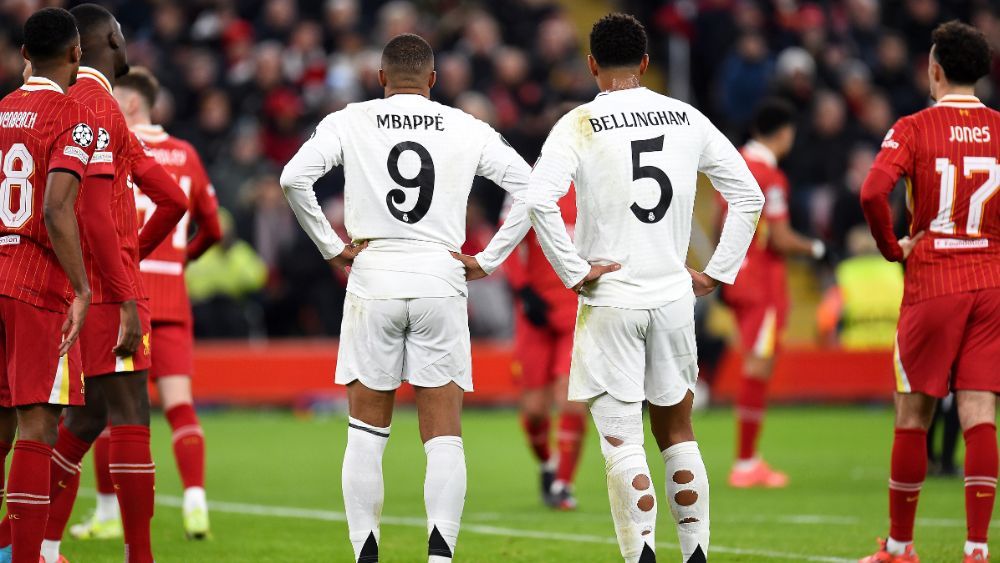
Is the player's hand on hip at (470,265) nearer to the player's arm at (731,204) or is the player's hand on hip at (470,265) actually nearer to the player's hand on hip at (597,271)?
the player's hand on hip at (597,271)

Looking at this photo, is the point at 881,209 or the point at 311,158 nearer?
the point at 311,158

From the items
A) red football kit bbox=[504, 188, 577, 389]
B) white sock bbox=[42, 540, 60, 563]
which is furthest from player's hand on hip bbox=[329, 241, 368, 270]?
red football kit bbox=[504, 188, 577, 389]

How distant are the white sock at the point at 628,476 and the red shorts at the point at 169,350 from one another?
10.9ft

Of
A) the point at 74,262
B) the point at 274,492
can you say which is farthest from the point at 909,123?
the point at 274,492

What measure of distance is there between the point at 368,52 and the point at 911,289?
1426 centimetres

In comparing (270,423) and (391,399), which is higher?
(391,399)

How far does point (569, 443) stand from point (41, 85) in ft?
17.2

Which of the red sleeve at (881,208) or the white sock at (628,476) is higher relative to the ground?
the red sleeve at (881,208)

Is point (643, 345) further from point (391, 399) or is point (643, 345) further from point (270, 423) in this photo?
point (270, 423)

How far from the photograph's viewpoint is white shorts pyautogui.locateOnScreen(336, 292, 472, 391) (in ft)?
23.6

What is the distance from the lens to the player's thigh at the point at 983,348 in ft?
25.3

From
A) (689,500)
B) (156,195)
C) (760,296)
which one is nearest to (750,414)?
(760,296)

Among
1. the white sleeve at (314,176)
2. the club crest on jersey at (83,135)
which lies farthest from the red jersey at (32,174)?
the white sleeve at (314,176)

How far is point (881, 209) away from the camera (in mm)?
7793
